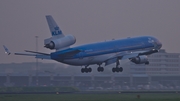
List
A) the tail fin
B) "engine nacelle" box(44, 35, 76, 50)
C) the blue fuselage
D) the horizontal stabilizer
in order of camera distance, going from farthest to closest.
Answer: the blue fuselage, the horizontal stabilizer, the tail fin, "engine nacelle" box(44, 35, 76, 50)

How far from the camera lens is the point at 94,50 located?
9312 centimetres

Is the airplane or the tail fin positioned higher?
the tail fin

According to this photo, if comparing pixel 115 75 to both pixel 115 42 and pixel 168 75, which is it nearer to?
pixel 168 75

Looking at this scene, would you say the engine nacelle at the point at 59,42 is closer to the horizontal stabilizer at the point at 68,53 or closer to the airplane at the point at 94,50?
the airplane at the point at 94,50

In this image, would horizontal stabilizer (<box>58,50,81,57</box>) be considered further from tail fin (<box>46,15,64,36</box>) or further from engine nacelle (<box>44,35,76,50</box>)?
tail fin (<box>46,15,64,36</box>)

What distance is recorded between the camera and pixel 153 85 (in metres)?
148

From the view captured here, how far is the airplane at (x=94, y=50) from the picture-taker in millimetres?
85938

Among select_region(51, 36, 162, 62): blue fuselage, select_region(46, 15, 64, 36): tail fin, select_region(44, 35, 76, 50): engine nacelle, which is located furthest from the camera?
select_region(51, 36, 162, 62): blue fuselage

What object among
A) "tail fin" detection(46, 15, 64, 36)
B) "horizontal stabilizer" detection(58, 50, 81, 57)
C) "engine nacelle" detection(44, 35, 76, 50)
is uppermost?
"tail fin" detection(46, 15, 64, 36)

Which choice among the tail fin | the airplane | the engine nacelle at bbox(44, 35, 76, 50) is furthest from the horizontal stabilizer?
the tail fin

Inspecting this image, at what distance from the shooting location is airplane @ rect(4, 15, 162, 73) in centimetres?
8594

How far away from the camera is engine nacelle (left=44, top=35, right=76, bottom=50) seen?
8344 centimetres

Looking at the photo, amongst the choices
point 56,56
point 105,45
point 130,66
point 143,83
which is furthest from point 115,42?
point 130,66

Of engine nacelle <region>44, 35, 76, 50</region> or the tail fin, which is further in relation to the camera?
the tail fin
